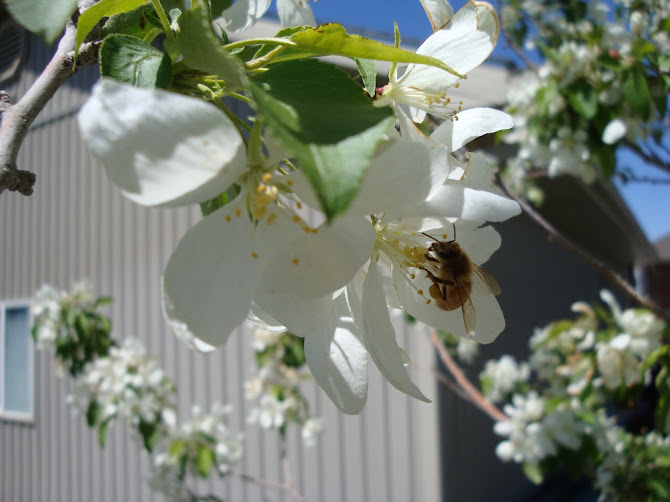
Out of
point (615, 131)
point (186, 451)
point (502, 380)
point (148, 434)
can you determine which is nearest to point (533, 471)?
point (502, 380)

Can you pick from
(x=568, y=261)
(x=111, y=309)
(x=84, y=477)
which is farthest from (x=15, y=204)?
(x=568, y=261)

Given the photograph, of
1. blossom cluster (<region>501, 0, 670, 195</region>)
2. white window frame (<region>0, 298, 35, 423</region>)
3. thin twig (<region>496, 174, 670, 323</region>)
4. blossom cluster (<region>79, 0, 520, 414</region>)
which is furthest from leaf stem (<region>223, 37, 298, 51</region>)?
white window frame (<region>0, 298, 35, 423</region>)

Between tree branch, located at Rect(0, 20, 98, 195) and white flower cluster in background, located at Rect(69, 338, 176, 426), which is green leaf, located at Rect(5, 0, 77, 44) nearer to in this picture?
tree branch, located at Rect(0, 20, 98, 195)

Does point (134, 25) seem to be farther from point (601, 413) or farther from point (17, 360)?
point (17, 360)

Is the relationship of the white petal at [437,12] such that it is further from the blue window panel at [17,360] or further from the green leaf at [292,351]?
the blue window panel at [17,360]

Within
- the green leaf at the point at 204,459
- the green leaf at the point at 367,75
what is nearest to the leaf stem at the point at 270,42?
the green leaf at the point at 367,75
